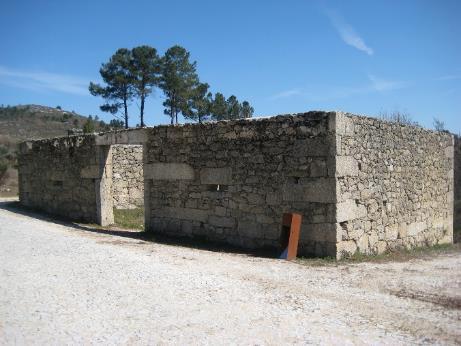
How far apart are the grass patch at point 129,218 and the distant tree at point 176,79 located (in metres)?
12.2

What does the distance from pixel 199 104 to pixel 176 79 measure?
207cm

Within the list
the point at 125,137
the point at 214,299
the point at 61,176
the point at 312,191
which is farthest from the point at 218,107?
the point at 214,299

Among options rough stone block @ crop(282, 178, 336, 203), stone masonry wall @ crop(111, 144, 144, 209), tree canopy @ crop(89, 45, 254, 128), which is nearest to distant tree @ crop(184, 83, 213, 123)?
tree canopy @ crop(89, 45, 254, 128)

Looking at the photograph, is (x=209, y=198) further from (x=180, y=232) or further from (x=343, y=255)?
(x=343, y=255)

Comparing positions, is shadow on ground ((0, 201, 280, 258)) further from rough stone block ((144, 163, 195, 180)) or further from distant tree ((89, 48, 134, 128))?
distant tree ((89, 48, 134, 128))

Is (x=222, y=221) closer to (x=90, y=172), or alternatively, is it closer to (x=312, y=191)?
(x=312, y=191)

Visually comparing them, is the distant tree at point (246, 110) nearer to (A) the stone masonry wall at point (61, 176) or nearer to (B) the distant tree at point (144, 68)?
(B) the distant tree at point (144, 68)

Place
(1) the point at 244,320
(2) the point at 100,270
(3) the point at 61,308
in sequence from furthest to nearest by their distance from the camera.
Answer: (2) the point at 100,270 → (3) the point at 61,308 → (1) the point at 244,320

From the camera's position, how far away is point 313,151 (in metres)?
7.78

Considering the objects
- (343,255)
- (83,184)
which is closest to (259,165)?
(343,255)

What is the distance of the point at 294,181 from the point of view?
26.3ft

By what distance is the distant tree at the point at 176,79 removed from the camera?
86.2 ft

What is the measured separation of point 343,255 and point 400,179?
9.96 ft

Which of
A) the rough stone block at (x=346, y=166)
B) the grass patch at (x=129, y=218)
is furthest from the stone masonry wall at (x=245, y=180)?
the grass patch at (x=129, y=218)
